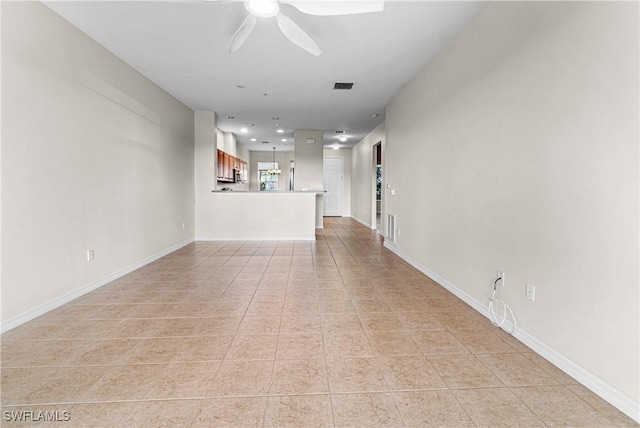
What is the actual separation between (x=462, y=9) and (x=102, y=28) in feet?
10.9

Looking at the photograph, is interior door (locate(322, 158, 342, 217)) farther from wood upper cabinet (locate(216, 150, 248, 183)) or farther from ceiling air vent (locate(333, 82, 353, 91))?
ceiling air vent (locate(333, 82, 353, 91))

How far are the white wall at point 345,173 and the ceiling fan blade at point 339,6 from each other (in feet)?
29.7

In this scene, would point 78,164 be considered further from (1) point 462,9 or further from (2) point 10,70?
(1) point 462,9

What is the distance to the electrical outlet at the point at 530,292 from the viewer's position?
2.07 metres

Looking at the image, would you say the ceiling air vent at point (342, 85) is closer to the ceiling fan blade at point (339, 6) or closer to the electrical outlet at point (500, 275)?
the ceiling fan blade at point (339, 6)

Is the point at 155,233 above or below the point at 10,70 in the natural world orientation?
below

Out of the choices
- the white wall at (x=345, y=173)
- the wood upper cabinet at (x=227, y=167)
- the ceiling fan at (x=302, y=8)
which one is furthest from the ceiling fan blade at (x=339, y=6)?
the white wall at (x=345, y=173)

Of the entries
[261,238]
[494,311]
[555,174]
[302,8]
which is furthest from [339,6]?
[261,238]

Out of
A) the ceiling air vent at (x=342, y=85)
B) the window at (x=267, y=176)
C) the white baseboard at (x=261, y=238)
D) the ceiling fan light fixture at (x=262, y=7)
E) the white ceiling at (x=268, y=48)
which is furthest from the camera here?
the window at (x=267, y=176)

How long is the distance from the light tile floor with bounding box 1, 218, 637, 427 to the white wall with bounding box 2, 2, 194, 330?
36 cm

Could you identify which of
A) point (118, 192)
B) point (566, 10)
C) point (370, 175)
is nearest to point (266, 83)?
point (118, 192)

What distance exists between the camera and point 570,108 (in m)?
1.78

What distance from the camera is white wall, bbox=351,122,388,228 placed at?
327 inches

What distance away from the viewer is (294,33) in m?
2.54
